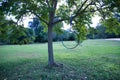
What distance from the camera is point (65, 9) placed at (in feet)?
33.8

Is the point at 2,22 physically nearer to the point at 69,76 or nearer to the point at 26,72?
the point at 26,72

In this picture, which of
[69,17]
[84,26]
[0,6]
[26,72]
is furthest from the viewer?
[84,26]

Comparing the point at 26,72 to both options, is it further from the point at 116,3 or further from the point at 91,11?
the point at 116,3

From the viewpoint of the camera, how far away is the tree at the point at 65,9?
8484 millimetres

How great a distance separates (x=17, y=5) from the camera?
8445mm

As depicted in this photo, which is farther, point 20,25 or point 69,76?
point 20,25

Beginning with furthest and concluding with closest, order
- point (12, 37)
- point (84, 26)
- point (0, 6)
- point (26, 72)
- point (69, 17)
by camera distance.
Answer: point (84, 26), point (12, 37), point (69, 17), point (26, 72), point (0, 6)

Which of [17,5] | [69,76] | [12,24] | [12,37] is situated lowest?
[69,76]

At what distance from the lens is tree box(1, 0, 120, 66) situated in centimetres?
848

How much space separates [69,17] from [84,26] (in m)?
1.97

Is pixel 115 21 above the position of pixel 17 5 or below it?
below

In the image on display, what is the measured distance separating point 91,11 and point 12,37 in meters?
4.52

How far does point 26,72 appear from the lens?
9234 millimetres

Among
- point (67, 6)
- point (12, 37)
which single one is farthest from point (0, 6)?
point (67, 6)
